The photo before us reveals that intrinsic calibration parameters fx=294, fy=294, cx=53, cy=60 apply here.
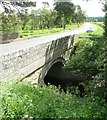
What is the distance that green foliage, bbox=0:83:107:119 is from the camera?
5384mm

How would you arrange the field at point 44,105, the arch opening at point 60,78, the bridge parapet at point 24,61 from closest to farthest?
the field at point 44,105, the bridge parapet at point 24,61, the arch opening at point 60,78

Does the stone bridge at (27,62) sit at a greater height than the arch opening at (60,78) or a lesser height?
greater

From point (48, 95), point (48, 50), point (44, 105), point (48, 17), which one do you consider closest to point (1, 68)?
point (48, 95)

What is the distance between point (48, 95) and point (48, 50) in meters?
5.59

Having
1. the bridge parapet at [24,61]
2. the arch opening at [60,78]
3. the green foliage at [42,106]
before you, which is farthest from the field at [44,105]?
the arch opening at [60,78]

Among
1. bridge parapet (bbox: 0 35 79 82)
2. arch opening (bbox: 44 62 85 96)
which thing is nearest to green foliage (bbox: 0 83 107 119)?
bridge parapet (bbox: 0 35 79 82)

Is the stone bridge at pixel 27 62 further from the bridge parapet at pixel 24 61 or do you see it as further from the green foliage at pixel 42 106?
the green foliage at pixel 42 106

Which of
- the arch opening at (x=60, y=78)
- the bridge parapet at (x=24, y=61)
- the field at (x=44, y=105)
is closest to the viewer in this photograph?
the field at (x=44, y=105)

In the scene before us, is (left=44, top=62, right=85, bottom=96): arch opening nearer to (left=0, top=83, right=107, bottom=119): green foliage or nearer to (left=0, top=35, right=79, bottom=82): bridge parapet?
(left=0, top=35, right=79, bottom=82): bridge parapet

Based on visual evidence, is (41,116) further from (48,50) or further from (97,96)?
(48,50)

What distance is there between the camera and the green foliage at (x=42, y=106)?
538cm

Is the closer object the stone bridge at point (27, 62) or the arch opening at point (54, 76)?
Result: the stone bridge at point (27, 62)

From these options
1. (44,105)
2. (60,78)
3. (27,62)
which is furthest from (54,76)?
(44,105)

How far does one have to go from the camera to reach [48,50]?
12.1 meters
